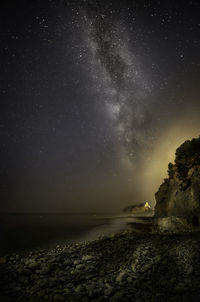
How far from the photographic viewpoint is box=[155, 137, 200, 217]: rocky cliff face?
2614cm

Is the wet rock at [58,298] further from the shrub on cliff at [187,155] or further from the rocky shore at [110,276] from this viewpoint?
the shrub on cliff at [187,155]

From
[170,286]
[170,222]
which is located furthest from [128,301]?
[170,222]

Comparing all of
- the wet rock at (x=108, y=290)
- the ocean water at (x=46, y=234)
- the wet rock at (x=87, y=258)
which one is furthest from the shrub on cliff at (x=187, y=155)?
the wet rock at (x=108, y=290)

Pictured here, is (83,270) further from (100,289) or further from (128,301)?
(128,301)

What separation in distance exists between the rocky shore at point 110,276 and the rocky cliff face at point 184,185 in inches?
559

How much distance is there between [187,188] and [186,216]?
571cm

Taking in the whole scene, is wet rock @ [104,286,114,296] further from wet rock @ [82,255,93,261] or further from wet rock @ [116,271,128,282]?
wet rock @ [82,255,93,261]

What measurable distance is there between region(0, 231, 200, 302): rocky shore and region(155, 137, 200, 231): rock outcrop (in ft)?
42.9

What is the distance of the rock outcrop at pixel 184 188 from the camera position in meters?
25.2

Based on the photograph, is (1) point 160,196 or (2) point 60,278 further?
(1) point 160,196

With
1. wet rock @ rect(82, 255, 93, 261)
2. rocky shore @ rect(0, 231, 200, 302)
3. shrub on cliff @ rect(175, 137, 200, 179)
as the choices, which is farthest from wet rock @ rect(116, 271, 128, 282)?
shrub on cliff @ rect(175, 137, 200, 179)

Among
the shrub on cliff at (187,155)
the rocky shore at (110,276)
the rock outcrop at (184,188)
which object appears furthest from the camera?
the shrub on cliff at (187,155)

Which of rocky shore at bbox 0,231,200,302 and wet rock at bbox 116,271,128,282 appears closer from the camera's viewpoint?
rocky shore at bbox 0,231,200,302

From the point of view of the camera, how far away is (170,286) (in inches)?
333
